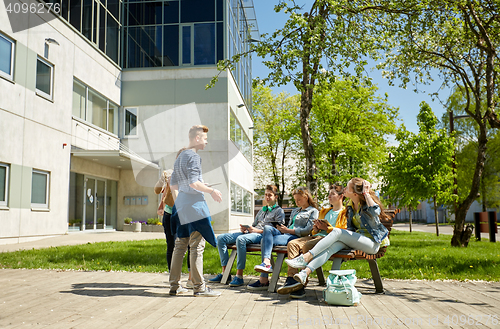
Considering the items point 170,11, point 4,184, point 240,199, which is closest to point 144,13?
point 170,11

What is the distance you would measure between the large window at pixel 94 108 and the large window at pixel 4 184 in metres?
5.44

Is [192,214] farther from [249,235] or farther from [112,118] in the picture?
[112,118]

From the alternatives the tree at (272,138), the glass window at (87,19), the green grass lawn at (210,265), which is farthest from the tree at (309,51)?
the tree at (272,138)

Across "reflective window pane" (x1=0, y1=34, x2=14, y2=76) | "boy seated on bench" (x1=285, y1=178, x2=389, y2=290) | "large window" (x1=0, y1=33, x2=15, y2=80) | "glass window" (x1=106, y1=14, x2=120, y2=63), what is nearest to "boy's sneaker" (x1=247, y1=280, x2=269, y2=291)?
"boy seated on bench" (x1=285, y1=178, x2=389, y2=290)

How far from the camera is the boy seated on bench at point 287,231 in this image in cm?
598

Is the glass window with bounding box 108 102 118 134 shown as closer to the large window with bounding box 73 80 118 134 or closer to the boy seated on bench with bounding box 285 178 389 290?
the large window with bounding box 73 80 118 134

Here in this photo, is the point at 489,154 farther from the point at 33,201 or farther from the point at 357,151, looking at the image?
the point at 33,201

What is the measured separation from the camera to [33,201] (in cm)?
1596

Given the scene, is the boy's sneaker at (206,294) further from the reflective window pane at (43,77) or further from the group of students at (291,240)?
the reflective window pane at (43,77)

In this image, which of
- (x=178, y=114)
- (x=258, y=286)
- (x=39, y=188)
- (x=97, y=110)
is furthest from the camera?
(x=178, y=114)

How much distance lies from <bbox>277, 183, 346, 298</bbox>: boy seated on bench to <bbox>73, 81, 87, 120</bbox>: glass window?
15.8 meters

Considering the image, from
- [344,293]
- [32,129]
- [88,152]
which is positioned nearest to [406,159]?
[88,152]

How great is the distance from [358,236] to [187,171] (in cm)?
224

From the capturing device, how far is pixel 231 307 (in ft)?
16.1
